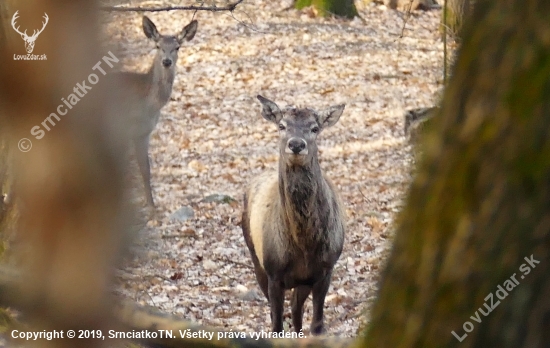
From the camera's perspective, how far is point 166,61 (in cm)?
1049

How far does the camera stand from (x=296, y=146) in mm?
5883

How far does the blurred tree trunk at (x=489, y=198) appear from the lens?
4.92 feet

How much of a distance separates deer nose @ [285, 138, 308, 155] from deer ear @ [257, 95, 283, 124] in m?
0.68

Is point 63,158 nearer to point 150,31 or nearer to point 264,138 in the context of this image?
point 150,31

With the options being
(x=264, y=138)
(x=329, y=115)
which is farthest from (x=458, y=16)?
(x=264, y=138)

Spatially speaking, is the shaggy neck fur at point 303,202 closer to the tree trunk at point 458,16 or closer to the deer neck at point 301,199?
the deer neck at point 301,199

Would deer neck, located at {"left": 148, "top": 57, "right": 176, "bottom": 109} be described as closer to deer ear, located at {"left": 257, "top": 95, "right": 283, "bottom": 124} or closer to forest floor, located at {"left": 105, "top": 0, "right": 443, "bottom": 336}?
forest floor, located at {"left": 105, "top": 0, "right": 443, "bottom": 336}

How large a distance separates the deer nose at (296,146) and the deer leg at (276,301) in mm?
1142

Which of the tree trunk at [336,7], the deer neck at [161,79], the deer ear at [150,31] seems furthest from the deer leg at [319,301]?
the tree trunk at [336,7]

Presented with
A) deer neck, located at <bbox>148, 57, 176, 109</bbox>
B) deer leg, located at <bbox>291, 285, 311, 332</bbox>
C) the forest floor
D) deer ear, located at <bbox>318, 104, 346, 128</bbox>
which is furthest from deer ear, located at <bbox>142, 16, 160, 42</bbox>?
deer leg, located at <bbox>291, 285, 311, 332</bbox>

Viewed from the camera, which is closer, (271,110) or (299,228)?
(299,228)

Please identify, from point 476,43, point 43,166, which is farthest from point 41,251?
point 476,43

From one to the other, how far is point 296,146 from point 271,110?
0.84 meters

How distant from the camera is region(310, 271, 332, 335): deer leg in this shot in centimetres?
610
